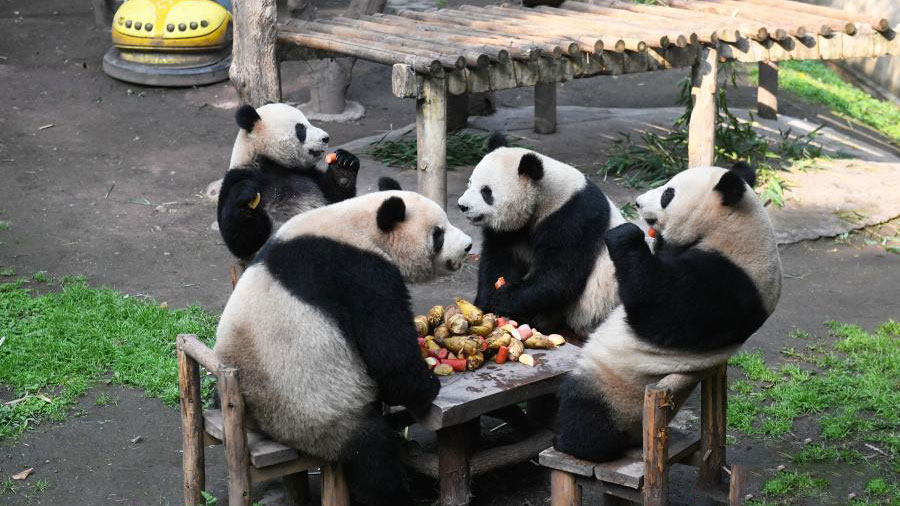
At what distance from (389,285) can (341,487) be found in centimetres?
88

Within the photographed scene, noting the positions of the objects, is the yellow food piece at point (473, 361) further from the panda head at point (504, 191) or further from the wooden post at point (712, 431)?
the wooden post at point (712, 431)

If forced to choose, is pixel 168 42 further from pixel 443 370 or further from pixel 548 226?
pixel 443 370

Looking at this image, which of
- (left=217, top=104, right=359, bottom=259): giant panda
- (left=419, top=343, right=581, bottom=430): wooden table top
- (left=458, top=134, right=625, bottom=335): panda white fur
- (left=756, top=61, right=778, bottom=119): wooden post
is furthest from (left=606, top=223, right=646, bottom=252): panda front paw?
(left=756, top=61, right=778, bottom=119): wooden post

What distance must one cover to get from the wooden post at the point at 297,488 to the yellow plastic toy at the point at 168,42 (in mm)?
8472

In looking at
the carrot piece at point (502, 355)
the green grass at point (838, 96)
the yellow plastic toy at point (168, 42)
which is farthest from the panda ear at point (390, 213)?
the green grass at point (838, 96)

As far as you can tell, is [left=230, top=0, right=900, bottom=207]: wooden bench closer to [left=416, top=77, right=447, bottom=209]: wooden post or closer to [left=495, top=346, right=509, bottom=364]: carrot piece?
[left=416, top=77, right=447, bottom=209]: wooden post

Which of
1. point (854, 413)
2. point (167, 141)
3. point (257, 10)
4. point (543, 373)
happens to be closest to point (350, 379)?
point (543, 373)

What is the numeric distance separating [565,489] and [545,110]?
689cm

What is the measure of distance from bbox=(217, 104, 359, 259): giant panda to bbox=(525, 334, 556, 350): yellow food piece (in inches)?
61.7

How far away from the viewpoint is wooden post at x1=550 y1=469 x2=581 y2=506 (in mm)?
3850

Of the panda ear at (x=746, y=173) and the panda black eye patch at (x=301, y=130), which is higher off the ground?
the panda ear at (x=746, y=173)

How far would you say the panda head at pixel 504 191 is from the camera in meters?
4.59

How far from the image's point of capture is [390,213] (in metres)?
3.83

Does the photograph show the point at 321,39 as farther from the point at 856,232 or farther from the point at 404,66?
the point at 856,232
